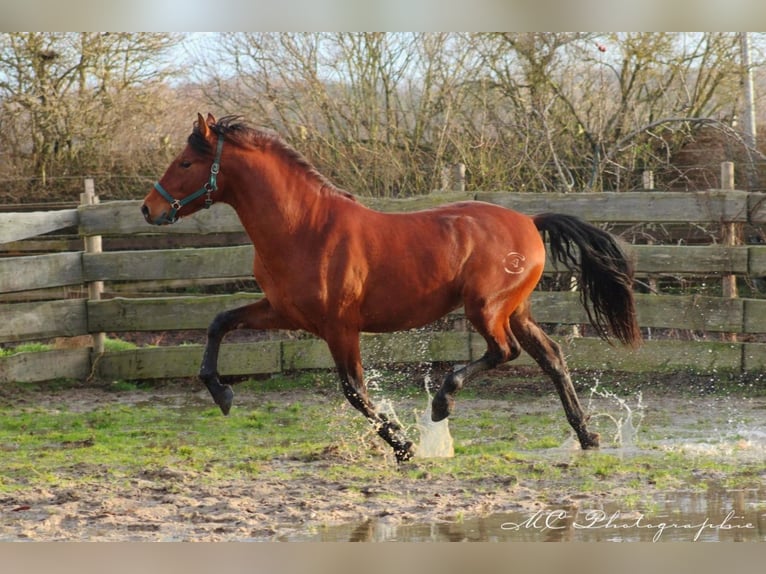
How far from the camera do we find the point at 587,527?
13.3 ft

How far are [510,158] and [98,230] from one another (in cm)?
248

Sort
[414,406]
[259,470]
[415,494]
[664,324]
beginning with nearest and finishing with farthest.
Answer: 1. [415,494]
2. [259,470]
3. [414,406]
4. [664,324]

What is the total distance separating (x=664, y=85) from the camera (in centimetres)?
624

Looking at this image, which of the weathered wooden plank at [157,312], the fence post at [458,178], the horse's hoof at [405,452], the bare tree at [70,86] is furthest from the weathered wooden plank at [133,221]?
the horse's hoof at [405,452]

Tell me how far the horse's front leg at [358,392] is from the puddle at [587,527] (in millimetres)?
736

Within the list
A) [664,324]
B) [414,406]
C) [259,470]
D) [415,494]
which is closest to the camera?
[415,494]

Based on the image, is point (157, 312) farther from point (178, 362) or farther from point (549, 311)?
point (549, 311)

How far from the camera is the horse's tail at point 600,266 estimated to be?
512 centimetres

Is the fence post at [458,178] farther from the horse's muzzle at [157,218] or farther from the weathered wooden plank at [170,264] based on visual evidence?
the horse's muzzle at [157,218]

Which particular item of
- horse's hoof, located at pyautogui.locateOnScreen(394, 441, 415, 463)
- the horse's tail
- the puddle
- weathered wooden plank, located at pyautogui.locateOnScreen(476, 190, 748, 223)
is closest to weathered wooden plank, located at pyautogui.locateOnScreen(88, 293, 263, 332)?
weathered wooden plank, located at pyautogui.locateOnScreen(476, 190, 748, 223)

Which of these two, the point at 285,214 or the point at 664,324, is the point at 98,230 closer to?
the point at 285,214

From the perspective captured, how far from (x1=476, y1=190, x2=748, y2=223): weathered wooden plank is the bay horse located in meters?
1.46
